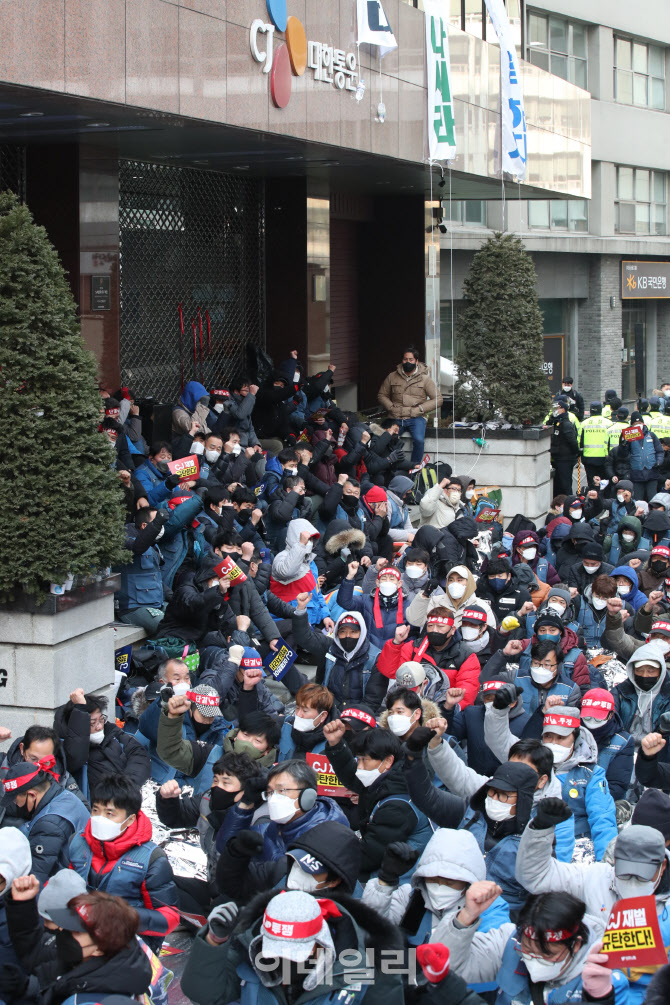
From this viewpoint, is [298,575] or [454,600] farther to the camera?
[298,575]

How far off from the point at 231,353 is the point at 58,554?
8.33 meters

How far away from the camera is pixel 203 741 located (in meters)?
7.25

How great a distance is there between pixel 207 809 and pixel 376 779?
32.8 inches

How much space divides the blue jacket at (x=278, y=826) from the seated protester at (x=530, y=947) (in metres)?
0.71

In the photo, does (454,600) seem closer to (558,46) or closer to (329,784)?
(329,784)

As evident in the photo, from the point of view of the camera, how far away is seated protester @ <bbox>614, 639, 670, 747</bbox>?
→ 7578mm

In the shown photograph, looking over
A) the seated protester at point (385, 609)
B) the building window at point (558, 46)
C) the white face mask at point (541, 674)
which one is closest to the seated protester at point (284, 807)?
the white face mask at point (541, 674)

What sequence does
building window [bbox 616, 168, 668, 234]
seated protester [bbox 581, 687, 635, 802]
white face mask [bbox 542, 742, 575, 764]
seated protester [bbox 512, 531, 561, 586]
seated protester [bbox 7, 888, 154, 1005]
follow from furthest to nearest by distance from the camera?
1. building window [bbox 616, 168, 668, 234]
2. seated protester [bbox 512, 531, 561, 586]
3. seated protester [bbox 581, 687, 635, 802]
4. white face mask [bbox 542, 742, 575, 764]
5. seated protester [bbox 7, 888, 154, 1005]

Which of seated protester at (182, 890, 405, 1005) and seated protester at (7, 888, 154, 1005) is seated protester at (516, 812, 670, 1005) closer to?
seated protester at (182, 890, 405, 1005)

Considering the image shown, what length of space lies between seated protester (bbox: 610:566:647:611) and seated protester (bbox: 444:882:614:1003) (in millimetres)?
5732

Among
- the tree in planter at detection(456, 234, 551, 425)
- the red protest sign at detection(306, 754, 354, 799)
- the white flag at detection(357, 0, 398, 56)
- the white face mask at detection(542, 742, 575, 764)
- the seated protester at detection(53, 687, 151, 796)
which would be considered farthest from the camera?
the tree in planter at detection(456, 234, 551, 425)

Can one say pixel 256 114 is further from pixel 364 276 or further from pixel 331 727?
pixel 364 276

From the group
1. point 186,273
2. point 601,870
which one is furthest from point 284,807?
point 186,273

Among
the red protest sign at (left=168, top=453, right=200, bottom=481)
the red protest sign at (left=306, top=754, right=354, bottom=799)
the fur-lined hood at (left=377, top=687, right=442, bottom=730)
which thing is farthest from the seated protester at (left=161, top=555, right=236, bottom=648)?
the red protest sign at (left=306, top=754, right=354, bottom=799)
